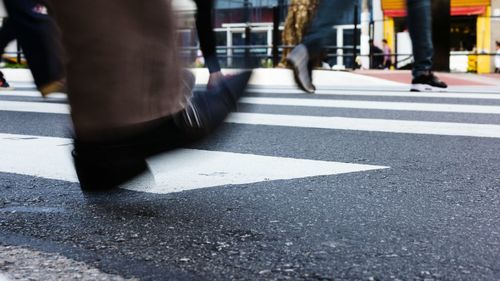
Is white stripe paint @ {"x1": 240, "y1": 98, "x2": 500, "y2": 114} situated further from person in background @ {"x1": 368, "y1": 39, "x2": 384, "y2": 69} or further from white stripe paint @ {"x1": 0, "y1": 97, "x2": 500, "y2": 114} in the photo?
person in background @ {"x1": 368, "y1": 39, "x2": 384, "y2": 69}

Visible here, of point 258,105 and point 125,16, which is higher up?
point 125,16

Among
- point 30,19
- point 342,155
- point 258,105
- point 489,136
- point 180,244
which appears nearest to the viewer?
point 180,244

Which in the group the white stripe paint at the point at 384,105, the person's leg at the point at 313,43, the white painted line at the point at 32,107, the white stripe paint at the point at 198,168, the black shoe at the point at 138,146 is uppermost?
the person's leg at the point at 313,43

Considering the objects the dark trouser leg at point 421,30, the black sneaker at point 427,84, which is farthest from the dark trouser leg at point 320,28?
the black sneaker at point 427,84

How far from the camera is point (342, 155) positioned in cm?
285

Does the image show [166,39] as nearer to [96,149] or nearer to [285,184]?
[96,149]

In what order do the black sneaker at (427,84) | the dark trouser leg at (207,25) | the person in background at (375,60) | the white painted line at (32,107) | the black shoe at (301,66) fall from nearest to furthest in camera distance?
the dark trouser leg at (207,25) < the black shoe at (301,66) < the white painted line at (32,107) < the black sneaker at (427,84) < the person in background at (375,60)

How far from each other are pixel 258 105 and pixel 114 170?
11.3 ft

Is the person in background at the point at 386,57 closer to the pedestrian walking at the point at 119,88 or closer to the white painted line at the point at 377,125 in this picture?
the white painted line at the point at 377,125

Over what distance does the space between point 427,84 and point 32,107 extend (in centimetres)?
296

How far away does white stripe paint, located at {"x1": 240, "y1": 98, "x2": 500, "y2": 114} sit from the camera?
4.58 meters

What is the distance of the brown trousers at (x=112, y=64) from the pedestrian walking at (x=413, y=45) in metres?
1.19

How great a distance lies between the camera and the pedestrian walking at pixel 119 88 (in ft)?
5.60

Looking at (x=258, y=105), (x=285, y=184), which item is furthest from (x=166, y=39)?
(x=258, y=105)
